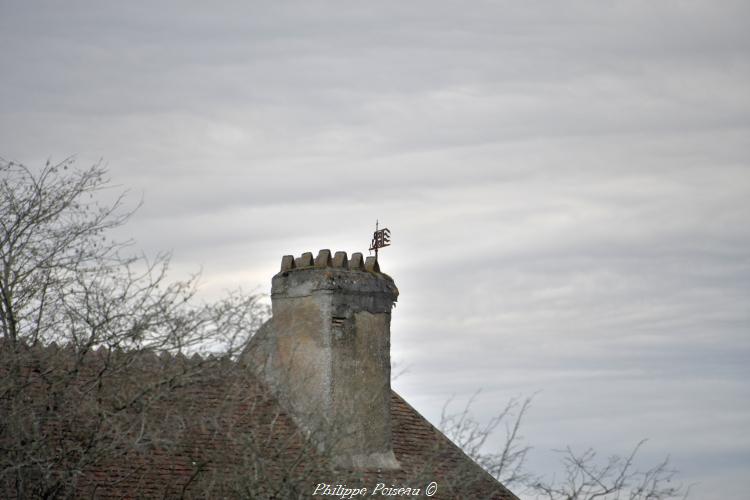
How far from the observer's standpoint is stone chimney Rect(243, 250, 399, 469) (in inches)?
565

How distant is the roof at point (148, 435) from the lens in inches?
445

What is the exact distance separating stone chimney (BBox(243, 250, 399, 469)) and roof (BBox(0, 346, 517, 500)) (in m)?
1.22

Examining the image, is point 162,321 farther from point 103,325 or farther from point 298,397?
point 298,397

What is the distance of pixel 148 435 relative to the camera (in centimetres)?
1105

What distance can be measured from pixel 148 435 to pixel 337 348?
3901 millimetres

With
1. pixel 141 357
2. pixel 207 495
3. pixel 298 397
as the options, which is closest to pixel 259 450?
pixel 207 495
